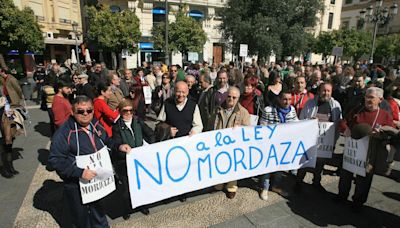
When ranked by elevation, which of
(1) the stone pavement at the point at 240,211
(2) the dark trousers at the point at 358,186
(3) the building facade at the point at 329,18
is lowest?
(1) the stone pavement at the point at 240,211

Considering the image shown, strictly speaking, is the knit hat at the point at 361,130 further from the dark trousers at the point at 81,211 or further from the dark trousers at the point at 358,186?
the dark trousers at the point at 81,211

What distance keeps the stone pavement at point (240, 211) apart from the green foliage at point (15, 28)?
52.7 ft

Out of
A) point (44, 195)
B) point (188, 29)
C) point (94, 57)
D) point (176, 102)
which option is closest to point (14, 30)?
point (188, 29)

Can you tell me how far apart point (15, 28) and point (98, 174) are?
18237 mm

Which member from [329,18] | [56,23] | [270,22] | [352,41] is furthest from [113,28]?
[329,18]

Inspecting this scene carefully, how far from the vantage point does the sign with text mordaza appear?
311 cm

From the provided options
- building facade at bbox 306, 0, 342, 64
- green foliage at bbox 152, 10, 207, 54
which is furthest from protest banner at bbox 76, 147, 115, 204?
building facade at bbox 306, 0, 342, 64

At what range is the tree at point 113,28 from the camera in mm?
25672

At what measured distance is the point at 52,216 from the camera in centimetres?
354

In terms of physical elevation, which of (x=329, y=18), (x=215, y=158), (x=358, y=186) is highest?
(x=329, y=18)

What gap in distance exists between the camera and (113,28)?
2566cm

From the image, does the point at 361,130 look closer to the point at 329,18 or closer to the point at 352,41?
the point at 352,41

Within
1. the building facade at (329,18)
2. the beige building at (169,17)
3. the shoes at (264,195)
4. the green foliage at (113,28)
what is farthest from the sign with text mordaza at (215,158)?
the building facade at (329,18)

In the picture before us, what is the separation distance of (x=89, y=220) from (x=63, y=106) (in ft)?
7.41
